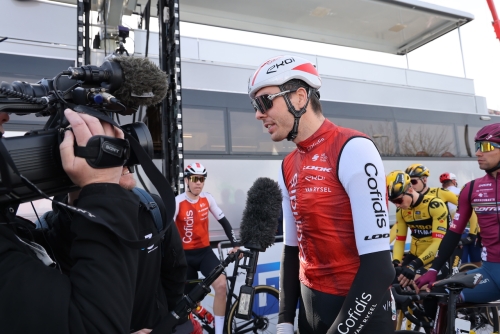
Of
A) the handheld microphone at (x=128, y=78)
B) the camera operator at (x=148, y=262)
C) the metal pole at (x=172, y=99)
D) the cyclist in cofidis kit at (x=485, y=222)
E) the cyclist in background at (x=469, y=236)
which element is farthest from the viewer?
the cyclist in background at (x=469, y=236)

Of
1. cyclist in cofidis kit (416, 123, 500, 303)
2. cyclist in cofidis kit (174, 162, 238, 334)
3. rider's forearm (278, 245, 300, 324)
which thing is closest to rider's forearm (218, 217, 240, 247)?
cyclist in cofidis kit (174, 162, 238, 334)

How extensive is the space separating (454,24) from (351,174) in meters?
10.5

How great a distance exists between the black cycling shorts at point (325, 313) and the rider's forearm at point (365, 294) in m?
0.10

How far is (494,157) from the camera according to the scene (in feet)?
11.9

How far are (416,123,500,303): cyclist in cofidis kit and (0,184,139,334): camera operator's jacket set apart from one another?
3117 millimetres

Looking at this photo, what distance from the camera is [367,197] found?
1.59m

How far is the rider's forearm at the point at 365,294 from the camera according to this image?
151 cm

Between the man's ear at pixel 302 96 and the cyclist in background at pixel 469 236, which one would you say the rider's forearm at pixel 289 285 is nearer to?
the man's ear at pixel 302 96

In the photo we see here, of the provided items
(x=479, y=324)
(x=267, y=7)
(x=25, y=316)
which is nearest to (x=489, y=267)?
(x=479, y=324)

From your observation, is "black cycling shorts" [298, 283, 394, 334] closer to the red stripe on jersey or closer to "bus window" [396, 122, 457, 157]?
the red stripe on jersey

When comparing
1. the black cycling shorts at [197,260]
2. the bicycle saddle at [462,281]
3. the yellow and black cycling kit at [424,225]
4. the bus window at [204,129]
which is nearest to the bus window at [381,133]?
the bus window at [204,129]

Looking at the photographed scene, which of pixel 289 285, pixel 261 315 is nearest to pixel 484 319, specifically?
pixel 261 315

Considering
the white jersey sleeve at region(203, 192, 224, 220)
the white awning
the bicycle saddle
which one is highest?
the white awning

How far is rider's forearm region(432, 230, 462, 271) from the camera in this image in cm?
351
